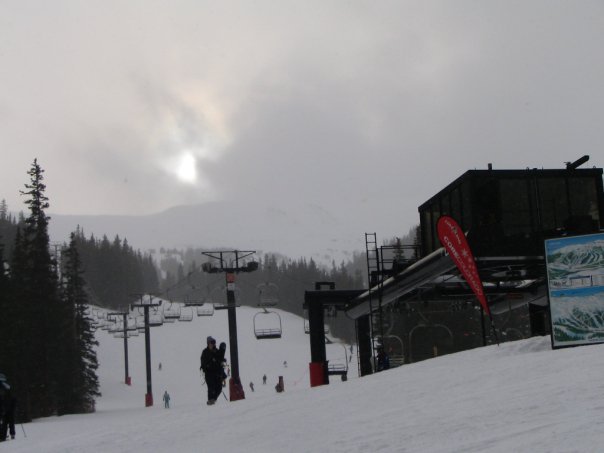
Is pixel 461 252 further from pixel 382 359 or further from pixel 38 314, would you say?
pixel 38 314

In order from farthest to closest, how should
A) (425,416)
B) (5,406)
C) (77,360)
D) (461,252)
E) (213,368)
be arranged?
1. (77,360)
2. (213,368)
3. (461,252)
4. (5,406)
5. (425,416)

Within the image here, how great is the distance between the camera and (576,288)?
13750 millimetres

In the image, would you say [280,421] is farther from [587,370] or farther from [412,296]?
[412,296]

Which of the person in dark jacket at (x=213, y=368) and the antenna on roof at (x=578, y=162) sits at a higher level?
the antenna on roof at (x=578, y=162)

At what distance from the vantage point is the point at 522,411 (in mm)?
8711

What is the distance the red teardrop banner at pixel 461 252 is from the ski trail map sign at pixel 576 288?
9.08ft

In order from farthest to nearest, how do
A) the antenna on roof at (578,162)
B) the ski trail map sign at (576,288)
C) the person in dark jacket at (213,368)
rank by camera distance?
1. the antenna on roof at (578,162)
2. the person in dark jacket at (213,368)
3. the ski trail map sign at (576,288)

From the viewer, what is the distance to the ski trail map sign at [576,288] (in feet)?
43.8

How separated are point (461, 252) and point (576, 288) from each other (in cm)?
391

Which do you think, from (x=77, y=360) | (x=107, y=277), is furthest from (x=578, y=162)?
(x=107, y=277)

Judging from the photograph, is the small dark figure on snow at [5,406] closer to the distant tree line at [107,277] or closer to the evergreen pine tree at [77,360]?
the evergreen pine tree at [77,360]

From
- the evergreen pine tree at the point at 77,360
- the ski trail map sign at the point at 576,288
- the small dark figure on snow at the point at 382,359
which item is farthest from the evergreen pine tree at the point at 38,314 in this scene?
the ski trail map sign at the point at 576,288

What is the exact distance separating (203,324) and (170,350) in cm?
2207

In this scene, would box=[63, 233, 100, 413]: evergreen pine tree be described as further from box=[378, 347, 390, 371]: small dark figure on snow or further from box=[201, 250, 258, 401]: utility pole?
box=[378, 347, 390, 371]: small dark figure on snow
